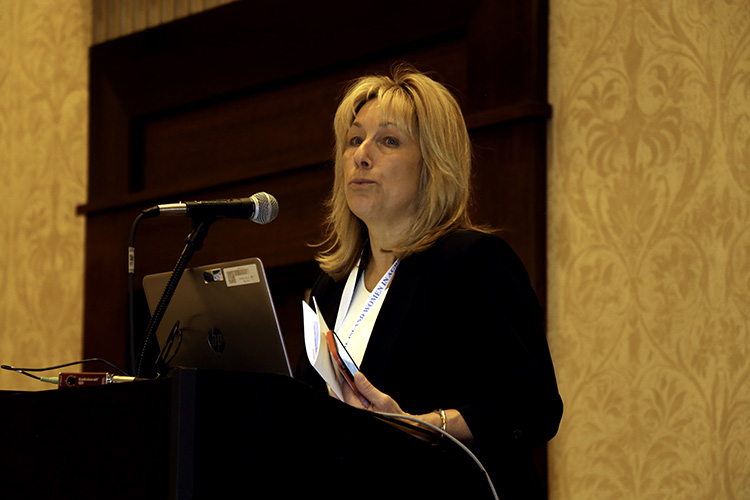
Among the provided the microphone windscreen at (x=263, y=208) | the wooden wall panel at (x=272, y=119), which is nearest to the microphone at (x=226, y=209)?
the microphone windscreen at (x=263, y=208)

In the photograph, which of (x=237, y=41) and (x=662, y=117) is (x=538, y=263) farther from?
(x=237, y=41)

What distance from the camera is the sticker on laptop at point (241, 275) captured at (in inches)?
70.3

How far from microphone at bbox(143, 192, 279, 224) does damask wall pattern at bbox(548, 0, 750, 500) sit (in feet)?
4.50

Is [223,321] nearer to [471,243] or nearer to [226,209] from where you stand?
[226,209]

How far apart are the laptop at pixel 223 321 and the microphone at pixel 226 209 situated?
12 cm

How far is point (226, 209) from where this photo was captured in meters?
1.98

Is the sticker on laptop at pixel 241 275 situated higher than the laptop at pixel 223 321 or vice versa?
the sticker on laptop at pixel 241 275

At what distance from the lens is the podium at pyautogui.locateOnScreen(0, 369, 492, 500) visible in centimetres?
136

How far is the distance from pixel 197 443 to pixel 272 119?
2936 millimetres

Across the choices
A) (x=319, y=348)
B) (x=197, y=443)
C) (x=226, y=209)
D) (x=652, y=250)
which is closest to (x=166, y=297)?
(x=226, y=209)

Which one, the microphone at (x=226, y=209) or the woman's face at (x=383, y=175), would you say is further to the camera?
the woman's face at (x=383, y=175)

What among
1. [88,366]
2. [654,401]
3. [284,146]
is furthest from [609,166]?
[88,366]

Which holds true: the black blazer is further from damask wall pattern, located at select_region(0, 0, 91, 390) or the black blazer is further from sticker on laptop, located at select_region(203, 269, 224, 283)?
damask wall pattern, located at select_region(0, 0, 91, 390)

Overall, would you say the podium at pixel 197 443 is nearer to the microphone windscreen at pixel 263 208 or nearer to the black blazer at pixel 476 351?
the black blazer at pixel 476 351
